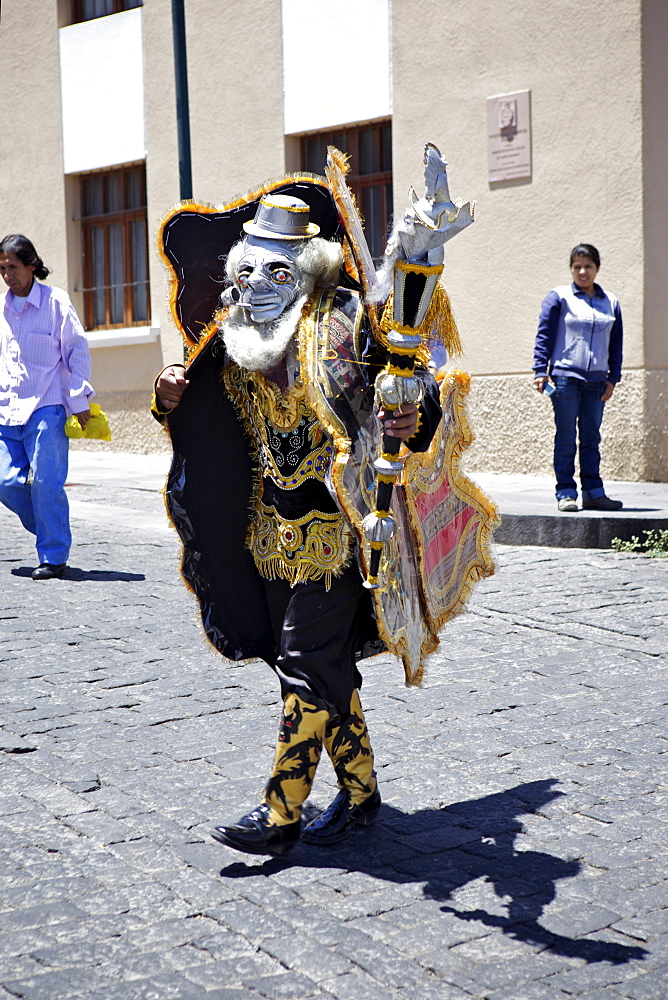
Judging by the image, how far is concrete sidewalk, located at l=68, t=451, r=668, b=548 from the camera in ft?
29.8

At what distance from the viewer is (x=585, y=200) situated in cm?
1230

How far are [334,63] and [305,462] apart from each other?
38.0 ft

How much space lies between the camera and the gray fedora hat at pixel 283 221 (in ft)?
12.0

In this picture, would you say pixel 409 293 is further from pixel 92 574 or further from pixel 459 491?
pixel 92 574

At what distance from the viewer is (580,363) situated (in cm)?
990

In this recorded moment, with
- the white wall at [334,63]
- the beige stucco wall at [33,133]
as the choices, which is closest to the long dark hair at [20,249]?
the white wall at [334,63]

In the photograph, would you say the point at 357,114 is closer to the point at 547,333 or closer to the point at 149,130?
the point at 149,130

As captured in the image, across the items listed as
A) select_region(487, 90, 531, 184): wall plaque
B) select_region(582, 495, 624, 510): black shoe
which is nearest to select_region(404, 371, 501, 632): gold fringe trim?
select_region(582, 495, 624, 510): black shoe

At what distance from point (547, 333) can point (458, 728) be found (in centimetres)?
573

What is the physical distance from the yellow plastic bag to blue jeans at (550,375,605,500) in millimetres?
3662

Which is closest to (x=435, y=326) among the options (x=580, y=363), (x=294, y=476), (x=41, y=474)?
(x=294, y=476)

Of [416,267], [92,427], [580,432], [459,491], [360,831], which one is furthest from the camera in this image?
[580,432]

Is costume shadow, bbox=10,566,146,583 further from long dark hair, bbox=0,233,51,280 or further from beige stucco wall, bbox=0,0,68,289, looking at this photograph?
beige stucco wall, bbox=0,0,68,289

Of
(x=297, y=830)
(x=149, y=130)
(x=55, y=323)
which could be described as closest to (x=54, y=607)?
(x=55, y=323)
